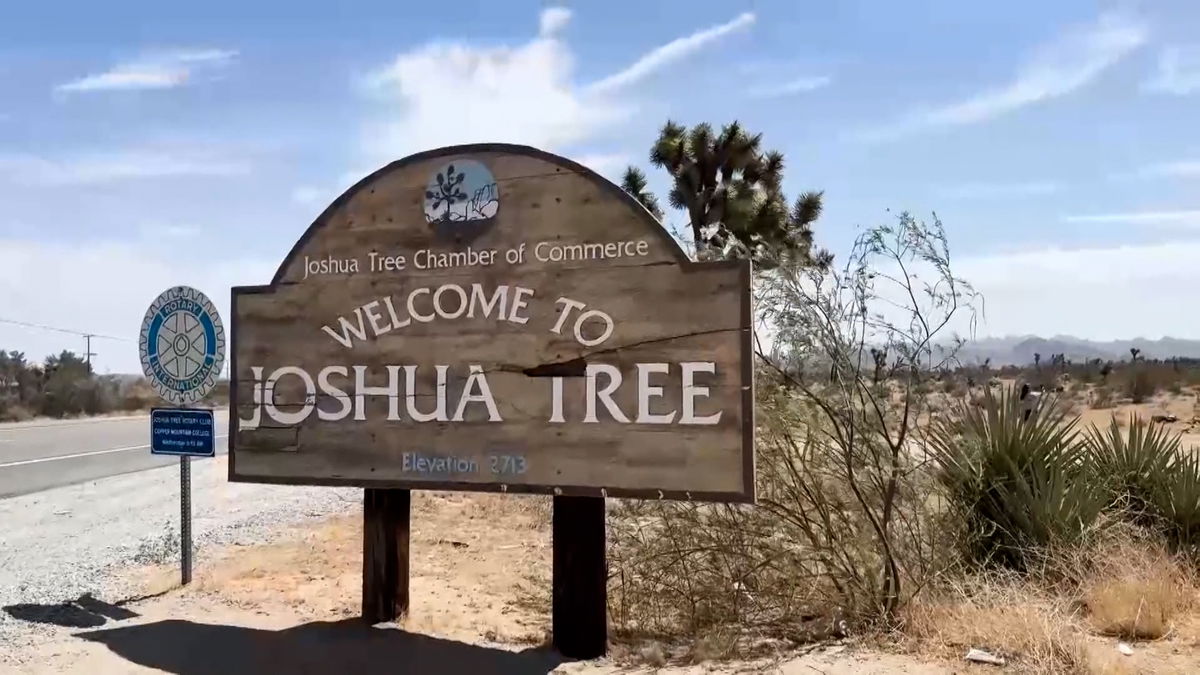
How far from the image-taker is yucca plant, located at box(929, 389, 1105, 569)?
757cm

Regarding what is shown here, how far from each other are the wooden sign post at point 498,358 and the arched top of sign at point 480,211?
0.01 metres

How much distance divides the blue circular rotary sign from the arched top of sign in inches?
47.1

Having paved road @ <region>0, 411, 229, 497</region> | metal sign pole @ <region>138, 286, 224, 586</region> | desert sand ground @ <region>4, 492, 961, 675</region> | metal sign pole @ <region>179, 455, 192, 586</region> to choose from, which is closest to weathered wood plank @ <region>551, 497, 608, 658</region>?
desert sand ground @ <region>4, 492, 961, 675</region>

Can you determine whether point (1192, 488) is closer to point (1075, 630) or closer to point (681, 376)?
point (1075, 630)

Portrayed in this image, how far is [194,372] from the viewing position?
26.7 ft

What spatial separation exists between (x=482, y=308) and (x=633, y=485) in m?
1.55

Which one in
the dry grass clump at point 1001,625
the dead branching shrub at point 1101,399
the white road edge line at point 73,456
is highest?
the dead branching shrub at point 1101,399

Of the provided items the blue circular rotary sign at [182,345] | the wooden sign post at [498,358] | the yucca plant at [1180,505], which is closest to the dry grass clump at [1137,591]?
the yucca plant at [1180,505]

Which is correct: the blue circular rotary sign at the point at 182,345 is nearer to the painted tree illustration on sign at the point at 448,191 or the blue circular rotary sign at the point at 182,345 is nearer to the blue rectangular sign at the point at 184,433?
the blue rectangular sign at the point at 184,433

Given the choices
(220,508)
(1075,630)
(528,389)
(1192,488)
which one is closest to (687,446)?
(528,389)

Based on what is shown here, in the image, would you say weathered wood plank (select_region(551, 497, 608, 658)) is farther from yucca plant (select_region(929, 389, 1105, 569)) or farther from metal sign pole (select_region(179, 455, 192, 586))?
metal sign pole (select_region(179, 455, 192, 586))

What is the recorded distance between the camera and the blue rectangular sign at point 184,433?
26.7ft

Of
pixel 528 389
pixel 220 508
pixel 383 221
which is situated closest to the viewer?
pixel 528 389

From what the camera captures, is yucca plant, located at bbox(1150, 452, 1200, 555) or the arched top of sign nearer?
the arched top of sign
